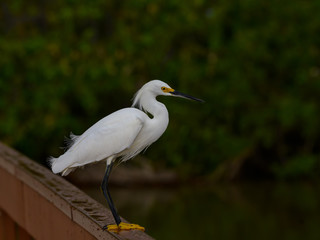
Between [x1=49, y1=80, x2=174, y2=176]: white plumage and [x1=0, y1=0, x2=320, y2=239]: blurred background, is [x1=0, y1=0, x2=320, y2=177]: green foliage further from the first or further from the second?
[x1=49, y1=80, x2=174, y2=176]: white plumage

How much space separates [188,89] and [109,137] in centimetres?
832

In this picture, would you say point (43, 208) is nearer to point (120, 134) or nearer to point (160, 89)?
point (120, 134)

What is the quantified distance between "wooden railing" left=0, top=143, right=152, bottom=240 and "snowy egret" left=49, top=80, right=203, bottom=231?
0.37ft

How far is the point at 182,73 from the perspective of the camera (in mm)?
10352

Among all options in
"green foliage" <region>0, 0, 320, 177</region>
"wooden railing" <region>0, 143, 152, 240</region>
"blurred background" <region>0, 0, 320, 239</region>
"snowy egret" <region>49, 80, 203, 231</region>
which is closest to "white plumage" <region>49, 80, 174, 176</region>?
"snowy egret" <region>49, 80, 203, 231</region>

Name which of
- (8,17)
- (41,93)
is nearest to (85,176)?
(41,93)

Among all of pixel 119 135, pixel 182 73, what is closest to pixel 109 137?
pixel 119 135

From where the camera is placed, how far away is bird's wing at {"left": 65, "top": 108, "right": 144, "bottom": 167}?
2.22 m

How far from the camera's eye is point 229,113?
422 inches

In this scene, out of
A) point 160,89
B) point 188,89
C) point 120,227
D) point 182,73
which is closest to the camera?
point 120,227

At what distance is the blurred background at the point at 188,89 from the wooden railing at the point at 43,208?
6.81 meters

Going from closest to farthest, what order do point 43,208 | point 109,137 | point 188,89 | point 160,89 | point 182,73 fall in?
point 43,208, point 109,137, point 160,89, point 182,73, point 188,89

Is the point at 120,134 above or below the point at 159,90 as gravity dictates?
below

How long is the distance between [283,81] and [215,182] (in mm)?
2327
